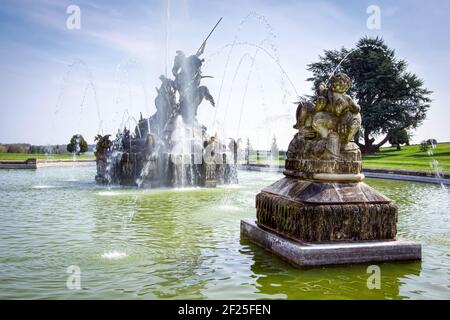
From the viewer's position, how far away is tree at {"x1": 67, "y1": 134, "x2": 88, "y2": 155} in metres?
55.7

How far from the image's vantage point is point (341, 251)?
5633 millimetres

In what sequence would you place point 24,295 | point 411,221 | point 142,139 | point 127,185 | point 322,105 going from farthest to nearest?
point 142,139
point 127,185
point 411,221
point 322,105
point 24,295

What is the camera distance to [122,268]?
564 cm

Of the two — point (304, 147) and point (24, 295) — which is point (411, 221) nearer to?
point (304, 147)

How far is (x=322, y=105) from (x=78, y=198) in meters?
10.0

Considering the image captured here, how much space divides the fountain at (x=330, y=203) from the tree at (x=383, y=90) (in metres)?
37.0

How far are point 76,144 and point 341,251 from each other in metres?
55.3

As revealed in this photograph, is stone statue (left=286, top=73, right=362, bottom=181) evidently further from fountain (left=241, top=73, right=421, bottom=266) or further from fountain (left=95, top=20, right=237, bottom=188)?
fountain (left=95, top=20, right=237, bottom=188)

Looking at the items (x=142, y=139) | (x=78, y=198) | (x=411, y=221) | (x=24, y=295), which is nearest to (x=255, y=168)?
(x=142, y=139)

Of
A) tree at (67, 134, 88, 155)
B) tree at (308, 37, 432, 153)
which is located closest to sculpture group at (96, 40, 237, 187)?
tree at (308, 37, 432, 153)

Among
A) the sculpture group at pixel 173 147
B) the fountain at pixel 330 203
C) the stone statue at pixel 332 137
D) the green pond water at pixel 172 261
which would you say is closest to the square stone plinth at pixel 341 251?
the fountain at pixel 330 203

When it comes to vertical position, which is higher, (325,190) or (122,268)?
(325,190)

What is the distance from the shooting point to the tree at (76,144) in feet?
183

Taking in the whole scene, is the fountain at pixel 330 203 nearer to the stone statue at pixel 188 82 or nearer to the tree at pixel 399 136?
the stone statue at pixel 188 82
